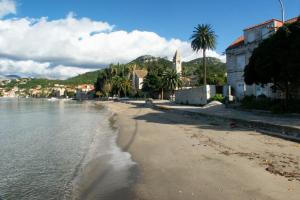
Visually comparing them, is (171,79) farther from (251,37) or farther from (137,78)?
(137,78)

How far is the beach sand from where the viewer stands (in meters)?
8.85

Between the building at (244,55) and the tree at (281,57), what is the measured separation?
13.8 m

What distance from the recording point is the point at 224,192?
8812 mm

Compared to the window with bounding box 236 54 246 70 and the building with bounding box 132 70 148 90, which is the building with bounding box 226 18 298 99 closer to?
the window with bounding box 236 54 246 70

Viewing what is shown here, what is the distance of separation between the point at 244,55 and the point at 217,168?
40034 mm

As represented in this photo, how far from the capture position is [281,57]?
26.7 metres

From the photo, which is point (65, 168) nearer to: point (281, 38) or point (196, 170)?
point (196, 170)

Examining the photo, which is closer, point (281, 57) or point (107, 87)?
point (281, 57)

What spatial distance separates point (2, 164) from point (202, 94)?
43589 millimetres

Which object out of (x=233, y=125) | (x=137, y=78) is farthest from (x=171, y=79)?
(x=233, y=125)

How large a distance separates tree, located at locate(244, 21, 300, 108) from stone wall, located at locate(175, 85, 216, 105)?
2232cm

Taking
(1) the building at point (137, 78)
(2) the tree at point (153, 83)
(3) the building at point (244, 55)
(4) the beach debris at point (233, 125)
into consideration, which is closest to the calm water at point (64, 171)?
(4) the beach debris at point (233, 125)

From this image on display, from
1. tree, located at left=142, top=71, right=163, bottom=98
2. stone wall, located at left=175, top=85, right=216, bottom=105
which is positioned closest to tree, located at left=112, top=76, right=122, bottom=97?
tree, located at left=142, top=71, right=163, bottom=98

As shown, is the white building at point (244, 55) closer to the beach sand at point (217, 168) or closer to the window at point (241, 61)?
the window at point (241, 61)
